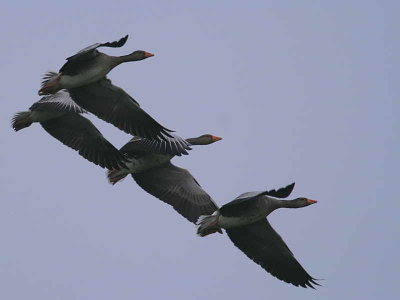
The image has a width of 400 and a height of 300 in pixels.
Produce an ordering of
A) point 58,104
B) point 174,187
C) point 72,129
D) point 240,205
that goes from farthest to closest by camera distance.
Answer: point 174,187, point 72,129, point 58,104, point 240,205

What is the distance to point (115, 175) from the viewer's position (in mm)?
22672

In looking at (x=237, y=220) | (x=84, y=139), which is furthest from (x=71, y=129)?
(x=237, y=220)

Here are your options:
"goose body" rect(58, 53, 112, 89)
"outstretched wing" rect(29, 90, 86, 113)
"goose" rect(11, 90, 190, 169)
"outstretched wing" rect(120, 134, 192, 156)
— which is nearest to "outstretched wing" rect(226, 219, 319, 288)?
"outstretched wing" rect(120, 134, 192, 156)

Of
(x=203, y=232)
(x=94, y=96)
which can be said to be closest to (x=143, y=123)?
(x=94, y=96)

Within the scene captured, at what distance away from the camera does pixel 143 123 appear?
68.1ft

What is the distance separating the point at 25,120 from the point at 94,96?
6.13ft

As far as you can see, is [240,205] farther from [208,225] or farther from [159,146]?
[159,146]

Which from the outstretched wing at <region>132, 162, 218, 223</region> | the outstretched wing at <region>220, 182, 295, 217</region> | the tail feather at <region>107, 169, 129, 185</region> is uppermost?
the tail feather at <region>107, 169, 129, 185</region>

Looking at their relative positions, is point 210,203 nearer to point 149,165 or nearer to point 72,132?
point 149,165

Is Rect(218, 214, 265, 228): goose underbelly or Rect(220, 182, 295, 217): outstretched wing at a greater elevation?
Rect(220, 182, 295, 217): outstretched wing

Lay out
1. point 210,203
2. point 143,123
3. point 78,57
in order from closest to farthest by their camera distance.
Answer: point 78,57 < point 143,123 < point 210,203

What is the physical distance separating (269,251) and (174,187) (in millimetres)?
3099

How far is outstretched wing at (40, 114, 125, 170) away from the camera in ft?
71.8

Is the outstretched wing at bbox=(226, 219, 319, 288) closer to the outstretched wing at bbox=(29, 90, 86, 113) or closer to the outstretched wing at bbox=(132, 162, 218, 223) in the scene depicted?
the outstretched wing at bbox=(132, 162, 218, 223)
